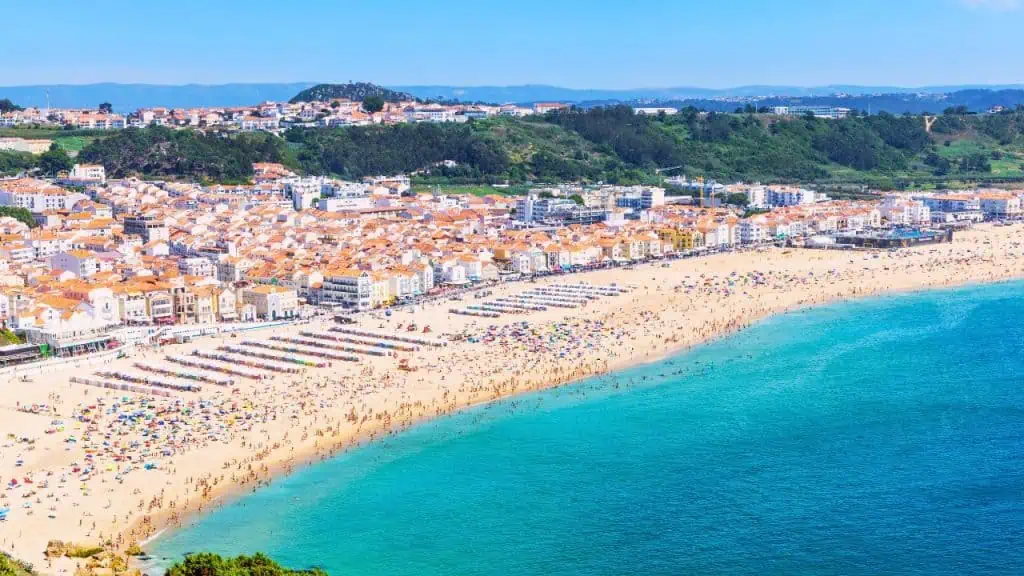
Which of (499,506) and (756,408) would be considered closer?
(499,506)

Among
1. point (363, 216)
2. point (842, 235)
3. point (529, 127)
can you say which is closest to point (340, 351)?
point (363, 216)

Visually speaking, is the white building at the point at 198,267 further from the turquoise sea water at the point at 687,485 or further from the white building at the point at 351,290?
the turquoise sea water at the point at 687,485

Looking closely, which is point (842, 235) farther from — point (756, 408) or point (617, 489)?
point (617, 489)

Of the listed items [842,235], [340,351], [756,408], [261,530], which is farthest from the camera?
[842,235]

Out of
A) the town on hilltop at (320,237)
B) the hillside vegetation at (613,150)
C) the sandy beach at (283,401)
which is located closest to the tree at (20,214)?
the town on hilltop at (320,237)

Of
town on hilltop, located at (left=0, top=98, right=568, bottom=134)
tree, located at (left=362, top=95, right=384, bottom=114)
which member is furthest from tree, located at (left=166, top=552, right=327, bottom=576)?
tree, located at (left=362, top=95, right=384, bottom=114)

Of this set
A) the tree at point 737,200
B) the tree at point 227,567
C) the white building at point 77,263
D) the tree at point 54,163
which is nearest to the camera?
the tree at point 227,567

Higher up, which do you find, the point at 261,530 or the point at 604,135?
the point at 604,135
